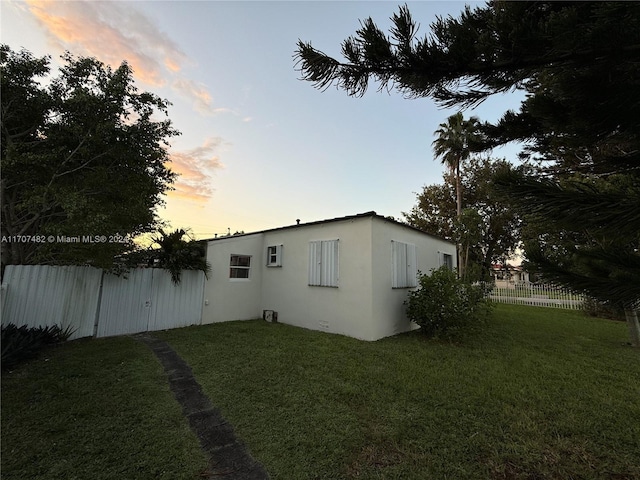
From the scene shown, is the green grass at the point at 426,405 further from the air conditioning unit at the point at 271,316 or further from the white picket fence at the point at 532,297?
the white picket fence at the point at 532,297

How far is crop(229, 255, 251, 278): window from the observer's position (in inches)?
361

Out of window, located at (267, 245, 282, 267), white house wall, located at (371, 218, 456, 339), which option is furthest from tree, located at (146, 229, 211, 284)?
white house wall, located at (371, 218, 456, 339)

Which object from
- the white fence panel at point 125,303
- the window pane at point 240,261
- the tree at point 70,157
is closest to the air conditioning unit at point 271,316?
the window pane at point 240,261

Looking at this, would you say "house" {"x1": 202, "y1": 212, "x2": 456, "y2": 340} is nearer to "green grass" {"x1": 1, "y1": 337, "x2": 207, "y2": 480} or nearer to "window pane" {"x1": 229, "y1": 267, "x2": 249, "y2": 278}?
"window pane" {"x1": 229, "y1": 267, "x2": 249, "y2": 278}

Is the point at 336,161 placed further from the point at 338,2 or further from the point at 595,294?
the point at 595,294

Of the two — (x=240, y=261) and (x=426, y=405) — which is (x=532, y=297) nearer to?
(x=426, y=405)

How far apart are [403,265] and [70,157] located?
850 cm

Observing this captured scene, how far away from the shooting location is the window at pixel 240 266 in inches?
361

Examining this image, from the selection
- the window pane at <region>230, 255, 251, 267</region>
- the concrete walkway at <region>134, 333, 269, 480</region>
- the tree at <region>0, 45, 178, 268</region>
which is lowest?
the concrete walkway at <region>134, 333, 269, 480</region>

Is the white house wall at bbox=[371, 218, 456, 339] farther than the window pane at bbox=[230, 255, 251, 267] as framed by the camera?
No

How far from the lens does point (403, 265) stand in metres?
7.88

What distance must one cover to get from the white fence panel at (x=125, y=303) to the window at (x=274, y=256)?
3.66 meters

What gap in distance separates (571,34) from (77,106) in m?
7.98

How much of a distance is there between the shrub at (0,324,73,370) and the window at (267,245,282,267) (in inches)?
213
